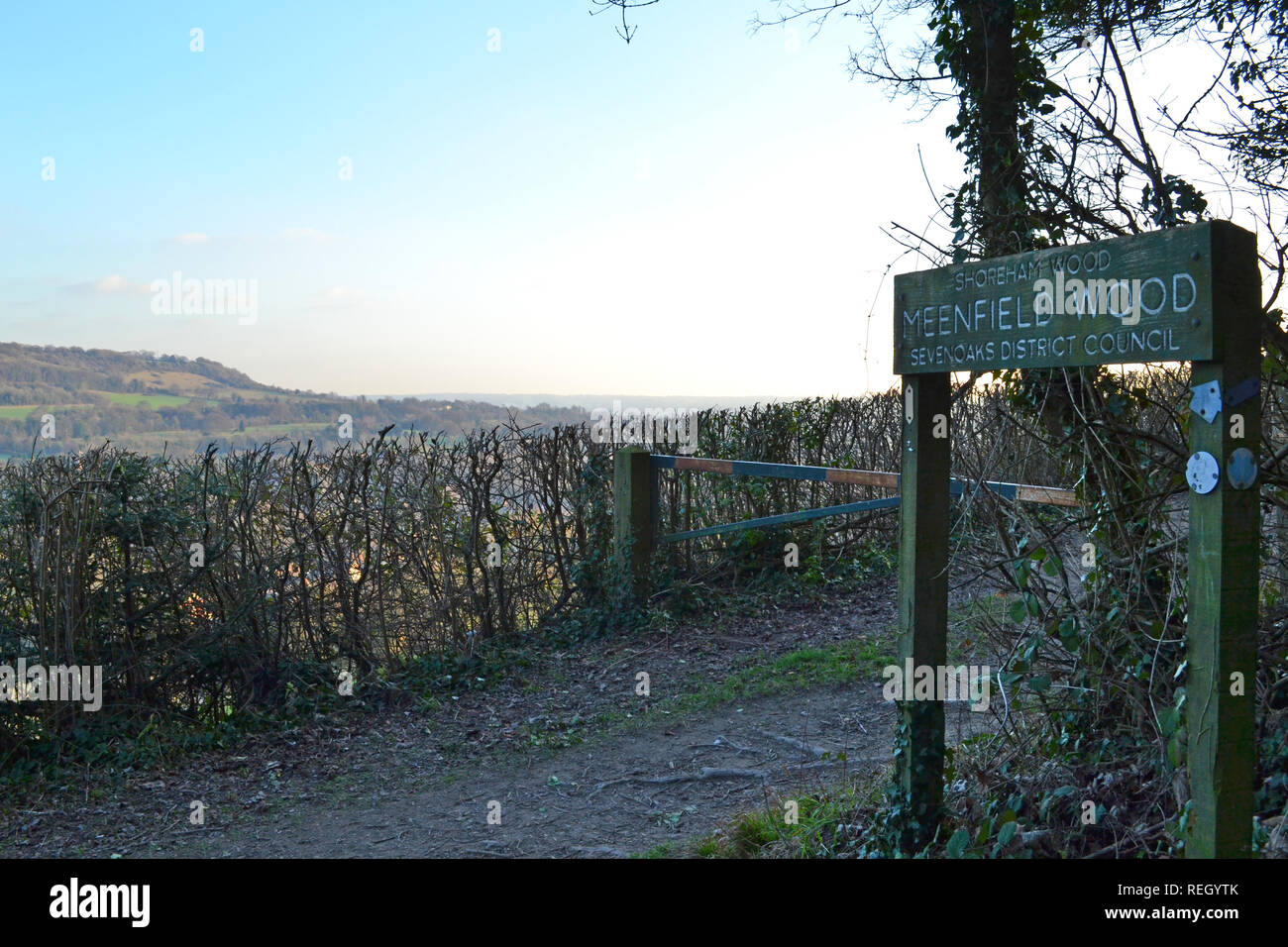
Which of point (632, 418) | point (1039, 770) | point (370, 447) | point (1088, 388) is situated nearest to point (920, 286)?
point (1088, 388)

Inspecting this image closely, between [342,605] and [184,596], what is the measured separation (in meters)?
1.12

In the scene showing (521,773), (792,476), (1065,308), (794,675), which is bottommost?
(521,773)

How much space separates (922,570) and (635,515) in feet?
17.7

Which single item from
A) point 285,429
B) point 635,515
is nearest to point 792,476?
point 635,515

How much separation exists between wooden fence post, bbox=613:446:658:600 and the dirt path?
1.31 metres

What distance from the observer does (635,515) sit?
29.1 feet

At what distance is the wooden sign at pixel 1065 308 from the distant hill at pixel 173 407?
5119mm

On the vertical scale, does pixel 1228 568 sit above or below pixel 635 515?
above

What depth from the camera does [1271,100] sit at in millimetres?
5133

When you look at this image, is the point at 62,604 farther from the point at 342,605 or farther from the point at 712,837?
the point at 712,837

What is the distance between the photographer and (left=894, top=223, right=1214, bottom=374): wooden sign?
2.59 meters

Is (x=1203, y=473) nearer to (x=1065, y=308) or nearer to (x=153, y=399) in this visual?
(x=1065, y=308)

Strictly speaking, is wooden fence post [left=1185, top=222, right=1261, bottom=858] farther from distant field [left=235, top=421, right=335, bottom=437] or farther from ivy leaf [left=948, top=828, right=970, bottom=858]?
distant field [left=235, top=421, right=335, bottom=437]

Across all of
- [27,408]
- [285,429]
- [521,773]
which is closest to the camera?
[521,773]
